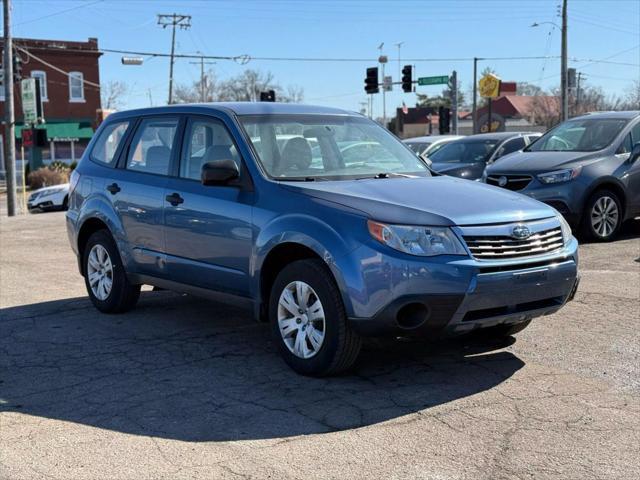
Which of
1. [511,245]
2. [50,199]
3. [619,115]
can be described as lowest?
[50,199]

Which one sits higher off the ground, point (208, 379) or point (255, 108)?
point (255, 108)

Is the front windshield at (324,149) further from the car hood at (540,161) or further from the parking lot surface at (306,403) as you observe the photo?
the car hood at (540,161)

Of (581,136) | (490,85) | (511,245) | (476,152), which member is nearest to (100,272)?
(511,245)

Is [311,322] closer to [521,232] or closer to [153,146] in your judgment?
[521,232]

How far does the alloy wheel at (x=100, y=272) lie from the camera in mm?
7285

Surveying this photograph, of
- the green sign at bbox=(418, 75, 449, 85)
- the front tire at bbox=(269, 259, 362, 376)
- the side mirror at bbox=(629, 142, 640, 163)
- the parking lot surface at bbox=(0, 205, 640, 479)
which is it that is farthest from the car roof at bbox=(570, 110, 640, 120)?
the green sign at bbox=(418, 75, 449, 85)

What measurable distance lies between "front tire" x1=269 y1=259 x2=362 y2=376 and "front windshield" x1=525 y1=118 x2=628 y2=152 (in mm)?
7377

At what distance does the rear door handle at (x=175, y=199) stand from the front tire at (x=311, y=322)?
4.44ft

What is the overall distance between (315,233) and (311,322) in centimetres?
59

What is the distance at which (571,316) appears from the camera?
6.79 metres

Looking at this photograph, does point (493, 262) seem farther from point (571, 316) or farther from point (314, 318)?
point (571, 316)

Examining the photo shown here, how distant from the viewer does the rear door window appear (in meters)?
6.64

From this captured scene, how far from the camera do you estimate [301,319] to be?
520 cm

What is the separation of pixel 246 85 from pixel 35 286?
83.7m
